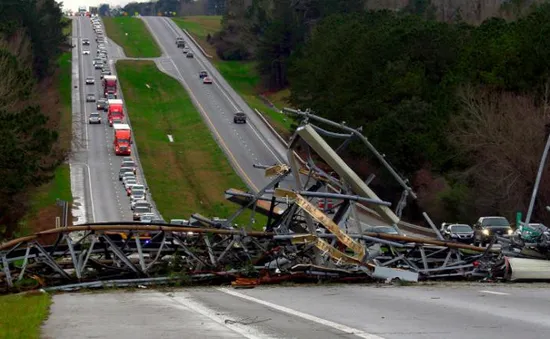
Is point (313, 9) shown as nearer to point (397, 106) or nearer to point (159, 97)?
point (159, 97)

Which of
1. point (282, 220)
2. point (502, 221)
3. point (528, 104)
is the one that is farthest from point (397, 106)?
point (282, 220)

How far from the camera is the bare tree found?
7131 cm

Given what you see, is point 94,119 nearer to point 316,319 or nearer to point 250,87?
point 250,87

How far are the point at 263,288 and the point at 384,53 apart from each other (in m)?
73.9

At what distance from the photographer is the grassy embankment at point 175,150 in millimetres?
91562

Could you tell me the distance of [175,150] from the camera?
118m

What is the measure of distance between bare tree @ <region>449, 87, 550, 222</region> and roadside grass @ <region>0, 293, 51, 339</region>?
47.8 m

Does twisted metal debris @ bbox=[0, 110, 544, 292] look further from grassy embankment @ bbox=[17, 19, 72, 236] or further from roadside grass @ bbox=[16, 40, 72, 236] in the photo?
grassy embankment @ bbox=[17, 19, 72, 236]

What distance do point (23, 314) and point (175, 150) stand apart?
320ft

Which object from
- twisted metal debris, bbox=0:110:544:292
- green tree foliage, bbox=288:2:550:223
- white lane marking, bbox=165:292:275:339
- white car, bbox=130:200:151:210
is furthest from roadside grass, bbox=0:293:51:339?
white car, bbox=130:200:151:210

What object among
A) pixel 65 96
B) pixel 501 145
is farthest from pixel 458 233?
pixel 65 96

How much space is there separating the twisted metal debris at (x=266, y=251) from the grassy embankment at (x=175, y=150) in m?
42.1

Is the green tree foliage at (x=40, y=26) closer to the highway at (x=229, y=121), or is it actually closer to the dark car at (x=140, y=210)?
the highway at (x=229, y=121)

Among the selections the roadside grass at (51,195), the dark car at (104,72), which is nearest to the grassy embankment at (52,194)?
the roadside grass at (51,195)
